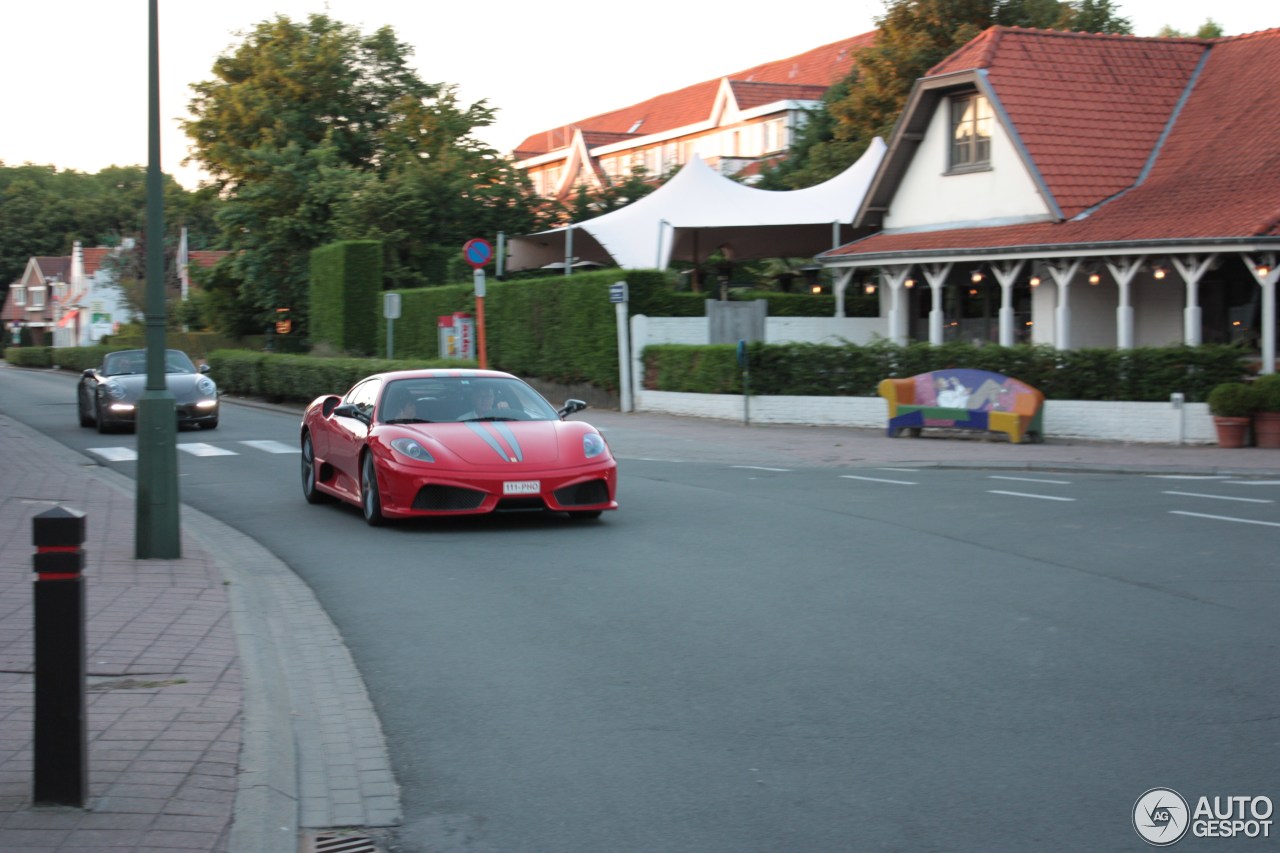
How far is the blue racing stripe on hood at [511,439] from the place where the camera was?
11602 millimetres

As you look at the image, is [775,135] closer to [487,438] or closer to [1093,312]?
[1093,312]

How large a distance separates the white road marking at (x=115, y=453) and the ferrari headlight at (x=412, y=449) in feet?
30.7

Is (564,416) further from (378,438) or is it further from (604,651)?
(604,651)

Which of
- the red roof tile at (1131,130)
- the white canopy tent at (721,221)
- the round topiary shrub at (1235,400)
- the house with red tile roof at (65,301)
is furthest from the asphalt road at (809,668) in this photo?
the house with red tile roof at (65,301)

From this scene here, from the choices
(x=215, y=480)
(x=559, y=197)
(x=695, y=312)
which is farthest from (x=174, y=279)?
(x=215, y=480)

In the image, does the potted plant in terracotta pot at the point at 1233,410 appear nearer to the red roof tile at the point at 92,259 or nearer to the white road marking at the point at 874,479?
the white road marking at the point at 874,479

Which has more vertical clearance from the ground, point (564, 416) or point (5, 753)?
point (564, 416)

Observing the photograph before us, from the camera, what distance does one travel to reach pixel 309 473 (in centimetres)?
1420

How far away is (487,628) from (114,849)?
3812 mm

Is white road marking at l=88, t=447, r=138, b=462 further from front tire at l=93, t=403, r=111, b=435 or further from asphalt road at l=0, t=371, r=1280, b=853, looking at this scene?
asphalt road at l=0, t=371, r=1280, b=853

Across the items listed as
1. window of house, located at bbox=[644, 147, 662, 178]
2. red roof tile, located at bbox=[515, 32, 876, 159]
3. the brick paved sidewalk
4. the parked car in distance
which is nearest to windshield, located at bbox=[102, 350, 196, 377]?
the parked car in distance

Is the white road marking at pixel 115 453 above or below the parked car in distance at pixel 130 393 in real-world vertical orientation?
below

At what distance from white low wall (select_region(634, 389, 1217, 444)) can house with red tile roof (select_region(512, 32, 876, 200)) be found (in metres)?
25.6

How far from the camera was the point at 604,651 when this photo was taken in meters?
7.30
